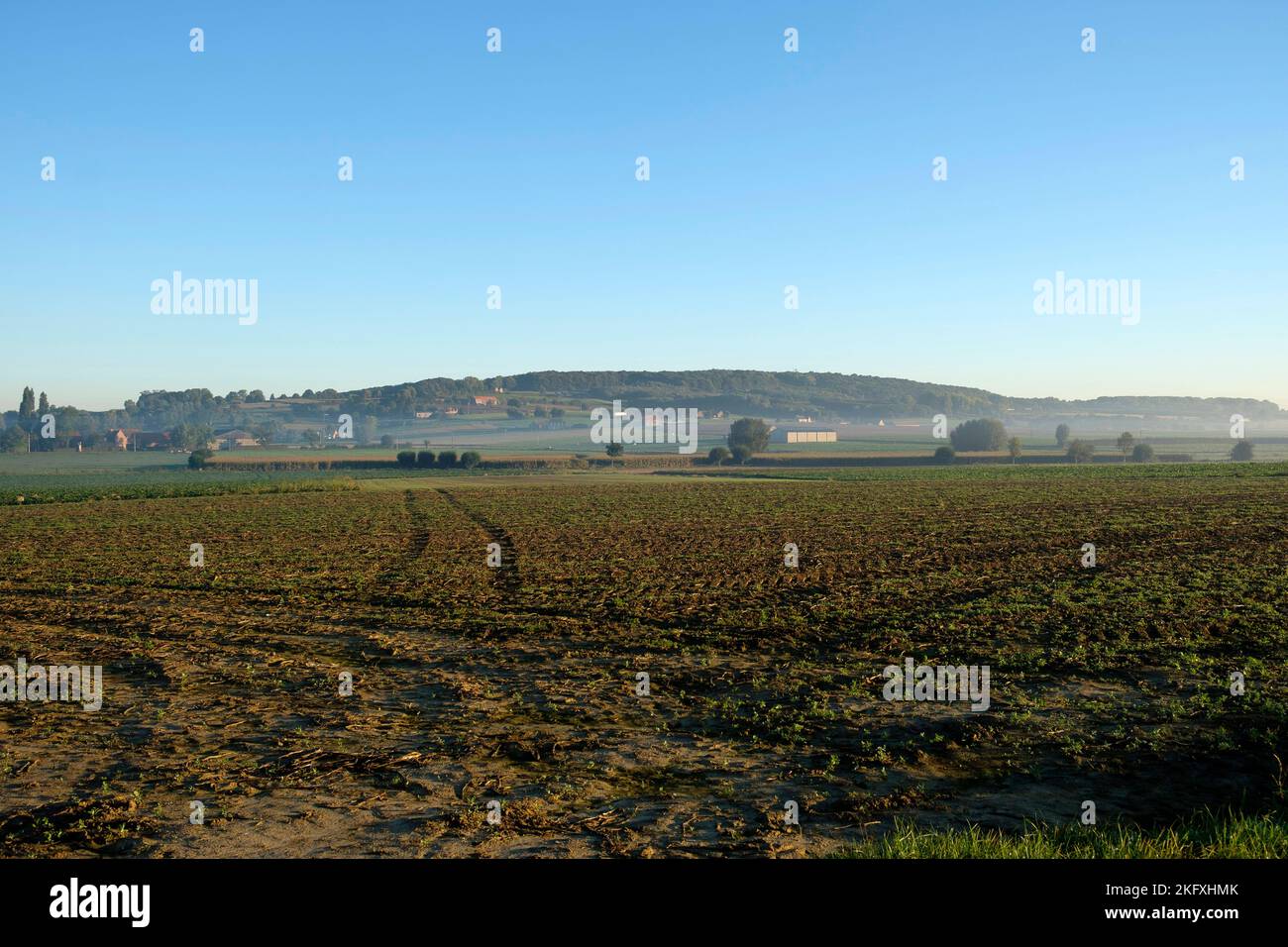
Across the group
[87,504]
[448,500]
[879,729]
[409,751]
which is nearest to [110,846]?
[409,751]

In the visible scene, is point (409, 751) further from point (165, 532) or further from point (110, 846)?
point (165, 532)

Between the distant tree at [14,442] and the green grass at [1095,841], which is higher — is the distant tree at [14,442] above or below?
above

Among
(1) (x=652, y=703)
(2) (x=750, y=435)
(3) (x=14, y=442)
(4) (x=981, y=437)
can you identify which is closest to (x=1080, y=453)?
(4) (x=981, y=437)

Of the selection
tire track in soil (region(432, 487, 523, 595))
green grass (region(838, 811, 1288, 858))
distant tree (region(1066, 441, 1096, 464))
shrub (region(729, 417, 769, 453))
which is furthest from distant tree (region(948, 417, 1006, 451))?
green grass (region(838, 811, 1288, 858))

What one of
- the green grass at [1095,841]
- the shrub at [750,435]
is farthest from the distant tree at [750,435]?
the green grass at [1095,841]

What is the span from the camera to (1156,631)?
1755cm

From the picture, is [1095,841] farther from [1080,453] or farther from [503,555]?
[1080,453]

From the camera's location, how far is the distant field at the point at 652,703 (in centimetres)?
895

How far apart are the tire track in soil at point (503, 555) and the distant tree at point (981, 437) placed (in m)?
126

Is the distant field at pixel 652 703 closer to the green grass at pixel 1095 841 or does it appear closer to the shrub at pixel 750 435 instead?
the green grass at pixel 1095 841

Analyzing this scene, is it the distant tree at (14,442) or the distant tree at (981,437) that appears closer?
the distant tree at (981,437)

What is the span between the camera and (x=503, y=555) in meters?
33.3

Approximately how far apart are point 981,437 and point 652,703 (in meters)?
163
